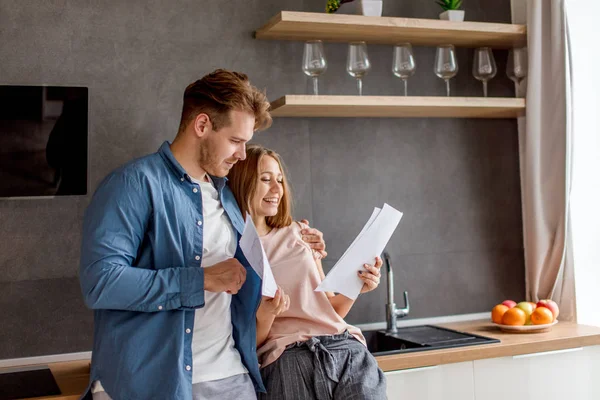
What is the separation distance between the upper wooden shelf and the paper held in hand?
0.93 metres

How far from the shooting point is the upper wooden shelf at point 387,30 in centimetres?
276

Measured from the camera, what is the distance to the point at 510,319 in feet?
9.31

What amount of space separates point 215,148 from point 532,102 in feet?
5.50

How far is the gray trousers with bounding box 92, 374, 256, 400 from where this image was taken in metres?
1.90

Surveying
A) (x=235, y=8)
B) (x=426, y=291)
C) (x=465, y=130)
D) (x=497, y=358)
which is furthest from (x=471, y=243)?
(x=235, y=8)

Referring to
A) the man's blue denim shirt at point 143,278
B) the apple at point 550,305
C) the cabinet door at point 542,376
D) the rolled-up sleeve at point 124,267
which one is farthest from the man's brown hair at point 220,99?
the apple at point 550,305

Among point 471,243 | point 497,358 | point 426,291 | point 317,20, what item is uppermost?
point 317,20

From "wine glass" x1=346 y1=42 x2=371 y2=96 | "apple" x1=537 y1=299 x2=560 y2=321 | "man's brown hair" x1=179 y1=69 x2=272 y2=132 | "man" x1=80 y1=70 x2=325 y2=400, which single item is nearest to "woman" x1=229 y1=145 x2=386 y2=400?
"man" x1=80 y1=70 x2=325 y2=400

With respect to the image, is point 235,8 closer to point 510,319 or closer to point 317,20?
point 317,20

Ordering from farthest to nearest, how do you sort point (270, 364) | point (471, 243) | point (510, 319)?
point (471, 243)
point (510, 319)
point (270, 364)

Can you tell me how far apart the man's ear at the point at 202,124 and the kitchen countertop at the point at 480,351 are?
2.76 ft

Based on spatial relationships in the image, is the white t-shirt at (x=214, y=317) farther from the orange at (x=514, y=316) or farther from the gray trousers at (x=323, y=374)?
the orange at (x=514, y=316)

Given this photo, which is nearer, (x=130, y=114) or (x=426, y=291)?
(x=130, y=114)

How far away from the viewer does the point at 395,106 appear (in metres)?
2.84
